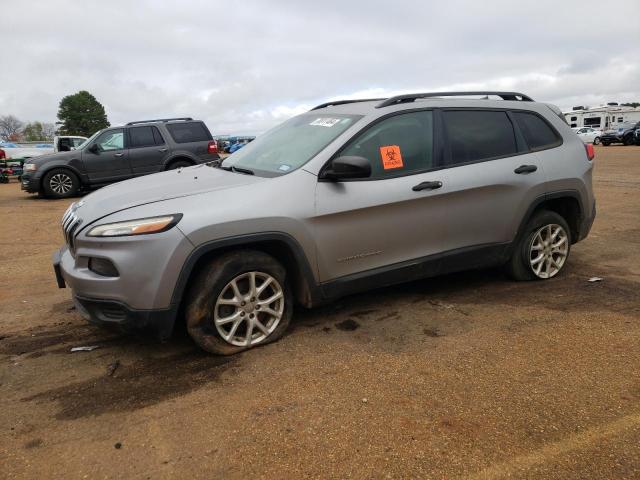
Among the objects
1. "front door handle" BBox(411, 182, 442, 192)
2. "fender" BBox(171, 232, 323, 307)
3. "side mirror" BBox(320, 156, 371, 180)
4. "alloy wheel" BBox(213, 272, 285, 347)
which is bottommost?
"alloy wheel" BBox(213, 272, 285, 347)

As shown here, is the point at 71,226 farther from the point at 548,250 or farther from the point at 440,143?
the point at 548,250

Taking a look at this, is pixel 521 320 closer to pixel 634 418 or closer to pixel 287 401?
pixel 634 418

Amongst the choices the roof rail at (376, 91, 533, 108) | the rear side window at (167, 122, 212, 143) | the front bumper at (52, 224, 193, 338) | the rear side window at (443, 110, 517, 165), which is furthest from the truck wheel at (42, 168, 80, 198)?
the rear side window at (443, 110, 517, 165)

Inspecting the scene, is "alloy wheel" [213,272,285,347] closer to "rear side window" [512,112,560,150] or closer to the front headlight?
the front headlight

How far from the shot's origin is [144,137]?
1284 centimetres

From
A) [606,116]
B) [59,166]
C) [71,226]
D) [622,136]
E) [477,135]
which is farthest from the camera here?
[606,116]

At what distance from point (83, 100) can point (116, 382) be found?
96.9m

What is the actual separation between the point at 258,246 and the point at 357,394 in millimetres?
1218

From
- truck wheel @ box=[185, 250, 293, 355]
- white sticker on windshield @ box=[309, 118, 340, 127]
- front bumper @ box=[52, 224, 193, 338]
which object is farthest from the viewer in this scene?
white sticker on windshield @ box=[309, 118, 340, 127]

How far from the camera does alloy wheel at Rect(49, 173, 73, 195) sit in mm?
12680

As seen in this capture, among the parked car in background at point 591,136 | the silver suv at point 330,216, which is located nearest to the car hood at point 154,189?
the silver suv at point 330,216

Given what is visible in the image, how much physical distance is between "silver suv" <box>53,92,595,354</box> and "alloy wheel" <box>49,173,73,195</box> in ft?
31.6

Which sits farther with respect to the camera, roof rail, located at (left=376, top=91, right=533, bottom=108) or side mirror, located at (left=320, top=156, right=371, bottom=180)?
roof rail, located at (left=376, top=91, right=533, bottom=108)

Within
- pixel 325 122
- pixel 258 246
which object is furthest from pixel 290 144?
pixel 258 246
